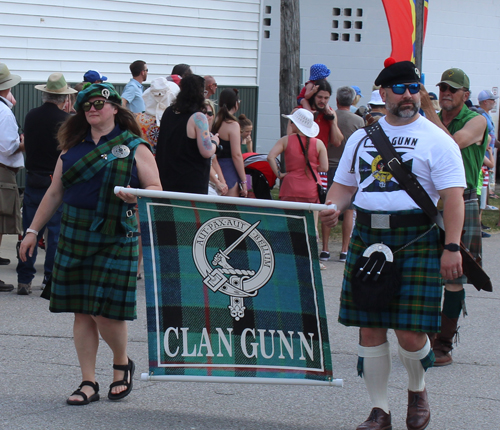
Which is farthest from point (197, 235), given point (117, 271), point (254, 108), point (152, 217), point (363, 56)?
point (363, 56)

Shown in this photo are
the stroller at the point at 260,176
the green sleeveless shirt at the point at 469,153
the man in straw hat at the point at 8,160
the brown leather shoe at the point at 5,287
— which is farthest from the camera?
the stroller at the point at 260,176

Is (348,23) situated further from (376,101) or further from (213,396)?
(213,396)

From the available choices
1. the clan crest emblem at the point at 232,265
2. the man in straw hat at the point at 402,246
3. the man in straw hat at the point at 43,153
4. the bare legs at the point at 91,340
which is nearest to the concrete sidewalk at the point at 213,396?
the bare legs at the point at 91,340

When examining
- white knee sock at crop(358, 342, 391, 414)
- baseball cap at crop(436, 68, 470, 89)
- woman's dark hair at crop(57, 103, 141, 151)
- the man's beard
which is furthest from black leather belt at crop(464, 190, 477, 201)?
woman's dark hair at crop(57, 103, 141, 151)

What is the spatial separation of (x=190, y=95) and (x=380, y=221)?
3030 millimetres

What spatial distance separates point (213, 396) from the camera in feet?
15.1

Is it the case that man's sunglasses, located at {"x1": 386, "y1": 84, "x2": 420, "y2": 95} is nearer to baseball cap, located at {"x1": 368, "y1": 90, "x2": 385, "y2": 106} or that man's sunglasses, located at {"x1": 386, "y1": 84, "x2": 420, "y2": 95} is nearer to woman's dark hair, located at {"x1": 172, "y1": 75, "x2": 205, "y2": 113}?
woman's dark hair, located at {"x1": 172, "y1": 75, "x2": 205, "y2": 113}

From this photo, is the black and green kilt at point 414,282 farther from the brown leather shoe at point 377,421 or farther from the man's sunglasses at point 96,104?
the man's sunglasses at point 96,104

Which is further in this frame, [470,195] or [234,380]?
[470,195]

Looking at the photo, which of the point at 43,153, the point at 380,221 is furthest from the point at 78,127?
the point at 43,153

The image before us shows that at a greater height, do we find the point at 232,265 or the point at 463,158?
the point at 463,158

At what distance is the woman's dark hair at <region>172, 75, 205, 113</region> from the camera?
6.51 meters

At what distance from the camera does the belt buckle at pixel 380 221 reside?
391 centimetres

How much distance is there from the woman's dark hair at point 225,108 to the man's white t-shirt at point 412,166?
151 inches
